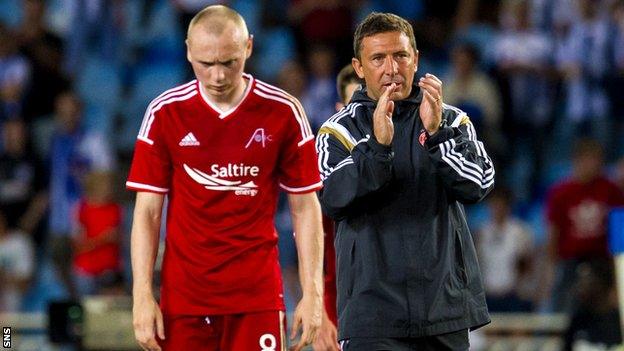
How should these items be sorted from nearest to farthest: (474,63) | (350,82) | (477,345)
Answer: (350,82) < (477,345) < (474,63)

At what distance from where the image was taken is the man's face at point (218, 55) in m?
6.23

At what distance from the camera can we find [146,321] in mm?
6266

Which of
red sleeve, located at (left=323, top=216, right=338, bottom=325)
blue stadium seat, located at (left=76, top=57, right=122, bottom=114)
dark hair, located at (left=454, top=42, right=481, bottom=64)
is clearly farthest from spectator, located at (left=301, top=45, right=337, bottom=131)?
red sleeve, located at (left=323, top=216, right=338, bottom=325)

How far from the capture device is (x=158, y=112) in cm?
651

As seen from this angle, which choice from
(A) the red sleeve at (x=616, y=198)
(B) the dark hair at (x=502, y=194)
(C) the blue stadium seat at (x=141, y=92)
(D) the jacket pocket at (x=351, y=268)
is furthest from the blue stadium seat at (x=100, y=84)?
(D) the jacket pocket at (x=351, y=268)

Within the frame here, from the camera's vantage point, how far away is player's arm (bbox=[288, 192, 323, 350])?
637 cm

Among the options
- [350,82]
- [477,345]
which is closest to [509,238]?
[477,345]

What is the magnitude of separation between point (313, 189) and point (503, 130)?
23.2ft

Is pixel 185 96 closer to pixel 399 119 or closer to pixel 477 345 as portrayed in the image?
pixel 399 119

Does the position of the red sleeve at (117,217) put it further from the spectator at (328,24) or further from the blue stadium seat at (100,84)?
the spectator at (328,24)

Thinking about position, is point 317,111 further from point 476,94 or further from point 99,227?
point 99,227

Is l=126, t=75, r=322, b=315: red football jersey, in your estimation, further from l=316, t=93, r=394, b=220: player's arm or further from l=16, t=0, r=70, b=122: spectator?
l=16, t=0, r=70, b=122: spectator

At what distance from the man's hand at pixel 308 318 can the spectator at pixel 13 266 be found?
7480 millimetres

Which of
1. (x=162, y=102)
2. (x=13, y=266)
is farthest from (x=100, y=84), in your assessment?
(x=162, y=102)
